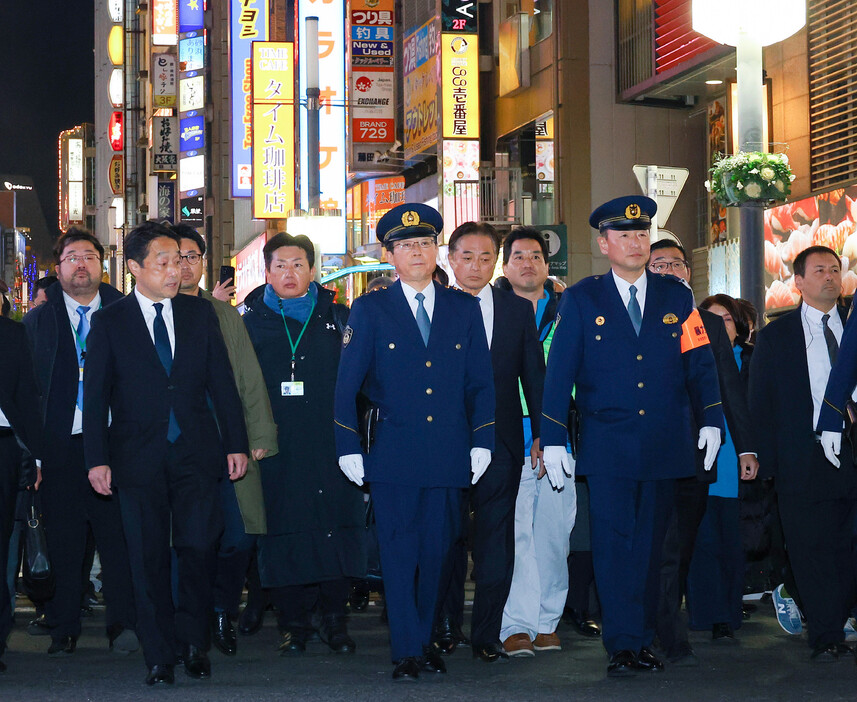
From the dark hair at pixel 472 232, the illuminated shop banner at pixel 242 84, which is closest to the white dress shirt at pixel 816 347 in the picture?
the dark hair at pixel 472 232

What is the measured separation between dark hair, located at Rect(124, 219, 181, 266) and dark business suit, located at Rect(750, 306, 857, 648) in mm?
3274

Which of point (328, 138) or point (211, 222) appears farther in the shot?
point (211, 222)

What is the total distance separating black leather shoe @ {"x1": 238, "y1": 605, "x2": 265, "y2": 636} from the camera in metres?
8.39

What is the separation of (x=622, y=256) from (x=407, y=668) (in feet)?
7.24

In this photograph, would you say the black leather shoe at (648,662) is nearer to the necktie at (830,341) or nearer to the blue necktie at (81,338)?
the necktie at (830,341)

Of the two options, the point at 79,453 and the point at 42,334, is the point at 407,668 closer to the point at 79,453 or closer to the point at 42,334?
the point at 79,453

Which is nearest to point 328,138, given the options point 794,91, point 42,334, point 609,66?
point 609,66

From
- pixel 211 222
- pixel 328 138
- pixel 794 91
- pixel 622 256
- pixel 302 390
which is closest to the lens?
pixel 622 256

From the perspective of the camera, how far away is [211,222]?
49.1 m

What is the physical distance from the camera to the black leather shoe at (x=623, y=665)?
6.48 meters

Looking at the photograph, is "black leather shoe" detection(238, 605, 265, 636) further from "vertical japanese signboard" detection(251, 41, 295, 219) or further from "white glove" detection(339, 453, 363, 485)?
"vertical japanese signboard" detection(251, 41, 295, 219)

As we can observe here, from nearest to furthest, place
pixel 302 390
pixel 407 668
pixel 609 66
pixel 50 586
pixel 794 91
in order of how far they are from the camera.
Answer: pixel 407 668, pixel 50 586, pixel 302 390, pixel 794 91, pixel 609 66

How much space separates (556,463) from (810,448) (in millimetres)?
1606

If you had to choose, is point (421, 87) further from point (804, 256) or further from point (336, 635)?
point (336, 635)
